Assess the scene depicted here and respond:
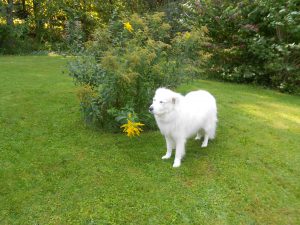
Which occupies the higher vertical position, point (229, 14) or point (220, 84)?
point (229, 14)

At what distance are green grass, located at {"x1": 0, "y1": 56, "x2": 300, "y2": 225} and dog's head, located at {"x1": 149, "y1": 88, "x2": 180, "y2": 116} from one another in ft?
2.85

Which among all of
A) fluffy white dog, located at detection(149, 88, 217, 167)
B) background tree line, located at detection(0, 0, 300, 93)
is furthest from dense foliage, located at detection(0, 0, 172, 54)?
fluffy white dog, located at detection(149, 88, 217, 167)

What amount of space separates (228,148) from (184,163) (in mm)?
1019

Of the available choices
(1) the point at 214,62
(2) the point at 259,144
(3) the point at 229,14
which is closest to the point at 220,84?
(1) the point at 214,62

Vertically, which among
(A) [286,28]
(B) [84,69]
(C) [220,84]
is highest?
(A) [286,28]

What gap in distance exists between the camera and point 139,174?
4.75 m

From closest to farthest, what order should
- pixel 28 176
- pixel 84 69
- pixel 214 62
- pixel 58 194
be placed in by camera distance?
1. pixel 58 194
2. pixel 28 176
3. pixel 84 69
4. pixel 214 62

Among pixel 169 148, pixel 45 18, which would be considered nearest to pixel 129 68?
pixel 169 148

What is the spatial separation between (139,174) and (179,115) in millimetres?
974

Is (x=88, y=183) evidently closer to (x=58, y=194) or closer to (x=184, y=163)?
(x=58, y=194)

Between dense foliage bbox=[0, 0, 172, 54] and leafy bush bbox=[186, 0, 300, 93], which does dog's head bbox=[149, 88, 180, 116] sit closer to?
leafy bush bbox=[186, 0, 300, 93]

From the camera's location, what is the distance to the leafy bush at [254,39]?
1012 centimetres

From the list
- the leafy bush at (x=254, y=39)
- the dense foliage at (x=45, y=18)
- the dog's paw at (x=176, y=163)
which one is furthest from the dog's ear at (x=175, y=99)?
the dense foliage at (x=45, y=18)

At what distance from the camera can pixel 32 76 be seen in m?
10.6
